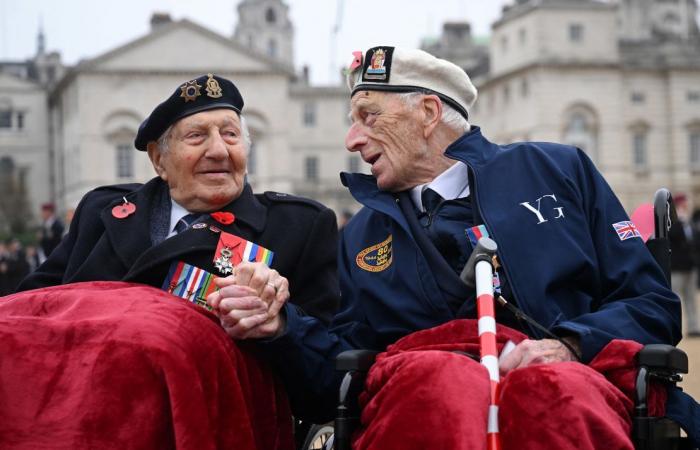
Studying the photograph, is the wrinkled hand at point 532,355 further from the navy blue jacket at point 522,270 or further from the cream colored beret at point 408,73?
the cream colored beret at point 408,73

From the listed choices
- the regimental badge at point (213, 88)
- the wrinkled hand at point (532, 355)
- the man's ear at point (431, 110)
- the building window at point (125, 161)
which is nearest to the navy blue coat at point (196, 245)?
the regimental badge at point (213, 88)

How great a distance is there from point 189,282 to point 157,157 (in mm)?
624

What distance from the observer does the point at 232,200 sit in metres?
4.40

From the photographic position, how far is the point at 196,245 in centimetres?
414

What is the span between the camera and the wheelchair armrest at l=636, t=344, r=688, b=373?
335 centimetres

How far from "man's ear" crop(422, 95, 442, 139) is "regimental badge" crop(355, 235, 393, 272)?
0.48 metres

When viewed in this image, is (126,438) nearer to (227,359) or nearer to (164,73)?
(227,359)

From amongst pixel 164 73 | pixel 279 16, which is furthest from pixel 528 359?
pixel 279 16

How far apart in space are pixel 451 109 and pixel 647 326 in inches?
46.2

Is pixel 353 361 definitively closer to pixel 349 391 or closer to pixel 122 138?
pixel 349 391

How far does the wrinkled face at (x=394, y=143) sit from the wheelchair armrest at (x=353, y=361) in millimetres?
870

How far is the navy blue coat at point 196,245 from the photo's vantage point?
4168 mm

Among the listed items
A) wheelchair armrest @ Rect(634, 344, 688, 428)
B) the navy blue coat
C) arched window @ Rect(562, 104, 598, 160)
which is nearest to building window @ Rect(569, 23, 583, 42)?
arched window @ Rect(562, 104, 598, 160)

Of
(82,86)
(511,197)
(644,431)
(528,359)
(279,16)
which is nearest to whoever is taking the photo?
(644,431)
